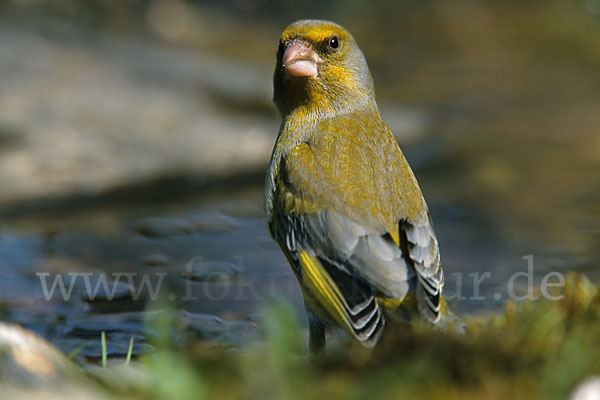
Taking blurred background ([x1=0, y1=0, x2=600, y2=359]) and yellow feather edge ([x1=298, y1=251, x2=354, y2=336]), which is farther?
blurred background ([x1=0, y1=0, x2=600, y2=359])

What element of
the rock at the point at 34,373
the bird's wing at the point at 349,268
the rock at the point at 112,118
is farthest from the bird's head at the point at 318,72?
the rock at the point at 112,118

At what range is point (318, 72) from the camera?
373 cm

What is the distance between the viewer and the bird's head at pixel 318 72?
3.70m

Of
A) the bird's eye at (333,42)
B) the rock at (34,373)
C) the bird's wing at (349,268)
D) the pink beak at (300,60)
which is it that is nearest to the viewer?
the rock at (34,373)

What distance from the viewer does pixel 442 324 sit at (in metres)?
2.91

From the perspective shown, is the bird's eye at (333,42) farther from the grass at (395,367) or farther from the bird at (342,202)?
the grass at (395,367)

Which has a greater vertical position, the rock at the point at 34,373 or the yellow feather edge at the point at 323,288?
the yellow feather edge at the point at 323,288

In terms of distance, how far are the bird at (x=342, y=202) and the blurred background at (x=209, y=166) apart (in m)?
0.84

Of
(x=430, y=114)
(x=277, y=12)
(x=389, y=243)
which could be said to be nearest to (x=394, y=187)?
(x=389, y=243)

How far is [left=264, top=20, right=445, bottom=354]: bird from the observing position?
2.98 m

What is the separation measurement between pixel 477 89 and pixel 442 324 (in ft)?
20.5

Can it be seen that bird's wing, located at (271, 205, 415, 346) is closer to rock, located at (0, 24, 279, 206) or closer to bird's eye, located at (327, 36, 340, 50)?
bird's eye, located at (327, 36, 340, 50)

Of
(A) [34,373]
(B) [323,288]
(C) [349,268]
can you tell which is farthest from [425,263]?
(A) [34,373]

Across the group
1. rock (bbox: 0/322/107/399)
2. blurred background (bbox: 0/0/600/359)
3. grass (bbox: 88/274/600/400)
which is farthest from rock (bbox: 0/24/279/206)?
grass (bbox: 88/274/600/400)
